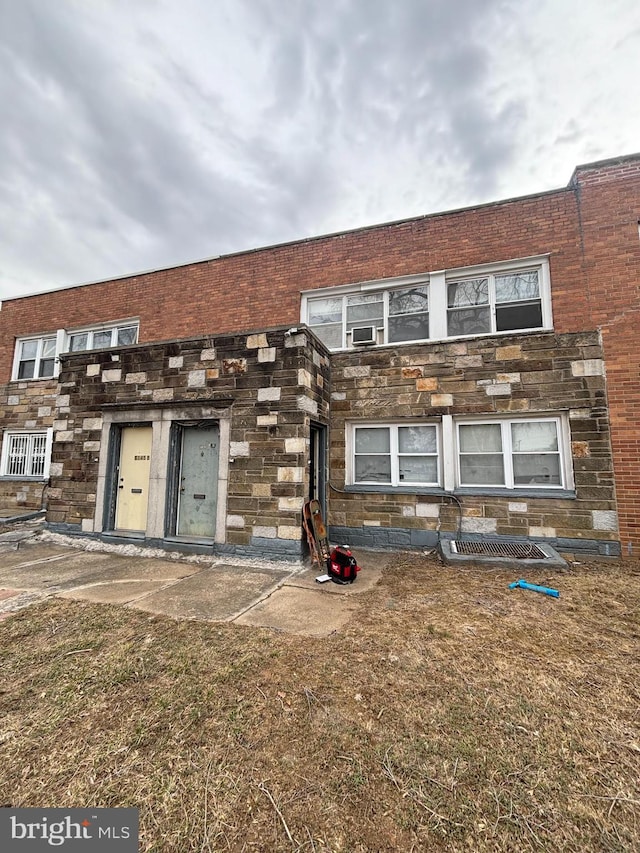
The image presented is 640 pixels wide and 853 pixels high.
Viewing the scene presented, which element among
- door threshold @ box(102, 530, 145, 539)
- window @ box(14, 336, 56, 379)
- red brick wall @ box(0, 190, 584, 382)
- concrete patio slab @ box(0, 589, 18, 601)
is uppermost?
red brick wall @ box(0, 190, 584, 382)

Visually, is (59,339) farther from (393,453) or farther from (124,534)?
(393,453)

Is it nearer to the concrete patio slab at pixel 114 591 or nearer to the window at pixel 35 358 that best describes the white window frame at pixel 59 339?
the window at pixel 35 358

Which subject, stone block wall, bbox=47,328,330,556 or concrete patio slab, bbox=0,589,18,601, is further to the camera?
stone block wall, bbox=47,328,330,556

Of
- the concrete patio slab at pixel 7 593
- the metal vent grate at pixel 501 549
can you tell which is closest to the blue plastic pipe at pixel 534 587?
the metal vent grate at pixel 501 549

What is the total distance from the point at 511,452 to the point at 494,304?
10.2 feet

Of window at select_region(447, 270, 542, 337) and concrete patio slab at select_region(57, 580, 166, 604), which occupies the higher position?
window at select_region(447, 270, 542, 337)

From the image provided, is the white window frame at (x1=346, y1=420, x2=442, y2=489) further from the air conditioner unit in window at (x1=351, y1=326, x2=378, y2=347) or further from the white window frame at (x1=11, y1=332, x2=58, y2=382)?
the white window frame at (x1=11, y1=332, x2=58, y2=382)

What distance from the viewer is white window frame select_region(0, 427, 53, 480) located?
474 inches

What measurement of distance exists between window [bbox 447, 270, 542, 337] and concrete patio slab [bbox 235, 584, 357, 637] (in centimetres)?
609

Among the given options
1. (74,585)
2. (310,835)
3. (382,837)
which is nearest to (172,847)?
(310,835)

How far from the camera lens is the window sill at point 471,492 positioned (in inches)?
283

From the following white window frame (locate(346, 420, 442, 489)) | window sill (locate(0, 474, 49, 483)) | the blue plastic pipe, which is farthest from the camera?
window sill (locate(0, 474, 49, 483))

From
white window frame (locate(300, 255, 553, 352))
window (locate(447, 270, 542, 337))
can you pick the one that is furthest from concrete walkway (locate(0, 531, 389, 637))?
window (locate(447, 270, 542, 337))

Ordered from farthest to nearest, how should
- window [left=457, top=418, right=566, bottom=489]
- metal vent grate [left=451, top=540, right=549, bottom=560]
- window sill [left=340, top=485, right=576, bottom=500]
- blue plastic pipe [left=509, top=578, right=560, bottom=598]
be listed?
window [left=457, top=418, right=566, bottom=489]
window sill [left=340, top=485, right=576, bottom=500]
metal vent grate [left=451, top=540, right=549, bottom=560]
blue plastic pipe [left=509, top=578, right=560, bottom=598]
